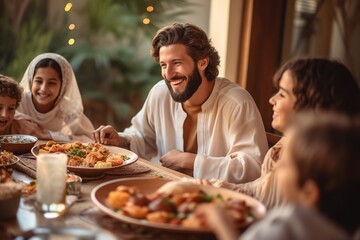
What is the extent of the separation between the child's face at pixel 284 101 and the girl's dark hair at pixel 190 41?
0.88 m

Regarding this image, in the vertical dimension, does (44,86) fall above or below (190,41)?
below

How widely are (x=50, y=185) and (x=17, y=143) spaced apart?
848 mm

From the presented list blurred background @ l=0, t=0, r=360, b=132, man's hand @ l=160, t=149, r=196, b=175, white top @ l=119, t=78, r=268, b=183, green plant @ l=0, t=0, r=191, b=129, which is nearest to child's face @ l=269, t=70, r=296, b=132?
white top @ l=119, t=78, r=268, b=183

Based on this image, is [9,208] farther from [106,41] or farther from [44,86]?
[106,41]

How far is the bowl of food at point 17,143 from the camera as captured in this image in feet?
7.60

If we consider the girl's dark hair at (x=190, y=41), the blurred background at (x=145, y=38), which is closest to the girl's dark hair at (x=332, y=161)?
the girl's dark hair at (x=190, y=41)

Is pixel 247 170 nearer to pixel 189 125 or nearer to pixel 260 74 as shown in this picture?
pixel 189 125

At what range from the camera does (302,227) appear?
104 centimetres

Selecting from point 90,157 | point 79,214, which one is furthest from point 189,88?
Result: point 79,214

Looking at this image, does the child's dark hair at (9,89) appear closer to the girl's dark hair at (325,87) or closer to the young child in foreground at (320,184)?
the girl's dark hair at (325,87)

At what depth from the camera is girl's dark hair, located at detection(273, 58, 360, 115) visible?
177cm

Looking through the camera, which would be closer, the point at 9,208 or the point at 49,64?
the point at 9,208

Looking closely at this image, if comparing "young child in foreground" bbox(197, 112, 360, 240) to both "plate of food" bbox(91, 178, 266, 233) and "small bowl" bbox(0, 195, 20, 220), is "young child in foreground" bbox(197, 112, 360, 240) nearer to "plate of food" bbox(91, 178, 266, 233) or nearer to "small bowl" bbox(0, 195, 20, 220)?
"plate of food" bbox(91, 178, 266, 233)

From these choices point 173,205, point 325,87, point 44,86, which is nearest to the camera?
point 173,205
